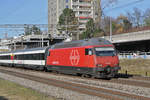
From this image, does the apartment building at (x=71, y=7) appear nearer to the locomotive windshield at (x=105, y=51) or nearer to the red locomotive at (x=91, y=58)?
the red locomotive at (x=91, y=58)

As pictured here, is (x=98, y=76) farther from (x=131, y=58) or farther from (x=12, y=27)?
(x=12, y=27)

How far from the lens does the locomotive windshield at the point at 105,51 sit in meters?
18.9

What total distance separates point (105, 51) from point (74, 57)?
358 cm

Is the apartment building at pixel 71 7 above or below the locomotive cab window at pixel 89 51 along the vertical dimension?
above

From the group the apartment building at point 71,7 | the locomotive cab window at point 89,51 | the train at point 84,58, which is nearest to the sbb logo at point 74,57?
the train at point 84,58

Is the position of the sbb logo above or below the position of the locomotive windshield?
below

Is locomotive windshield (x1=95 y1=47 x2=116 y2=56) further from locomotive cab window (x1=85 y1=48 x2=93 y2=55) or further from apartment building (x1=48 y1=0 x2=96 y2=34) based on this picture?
apartment building (x1=48 y1=0 x2=96 y2=34)

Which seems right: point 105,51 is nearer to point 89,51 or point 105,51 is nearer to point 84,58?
point 89,51

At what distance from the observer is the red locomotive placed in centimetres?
1858

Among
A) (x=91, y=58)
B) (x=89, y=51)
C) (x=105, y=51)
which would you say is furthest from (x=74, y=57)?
(x=105, y=51)

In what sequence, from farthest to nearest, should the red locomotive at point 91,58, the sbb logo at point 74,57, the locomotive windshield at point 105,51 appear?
the sbb logo at point 74,57 → the locomotive windshield at point 105,51 → the red locomotive at point 91,58

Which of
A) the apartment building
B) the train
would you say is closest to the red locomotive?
the train

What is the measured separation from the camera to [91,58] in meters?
19.0

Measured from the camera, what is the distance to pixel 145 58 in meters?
39.3
